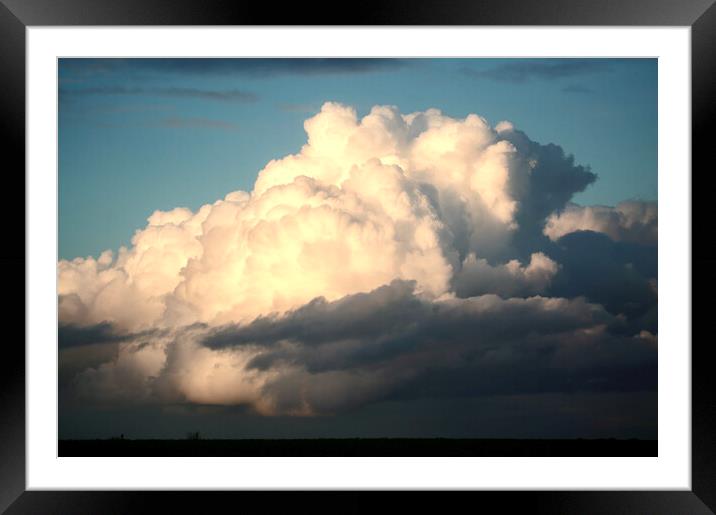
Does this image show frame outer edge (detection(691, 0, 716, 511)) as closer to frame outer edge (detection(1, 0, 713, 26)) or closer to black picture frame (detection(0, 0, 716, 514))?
black picture frame (detection(0, 0, 716, 514))

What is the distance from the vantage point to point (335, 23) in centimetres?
322

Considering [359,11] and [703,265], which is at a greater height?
[359,11]

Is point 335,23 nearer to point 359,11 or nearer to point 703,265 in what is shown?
point 359,11

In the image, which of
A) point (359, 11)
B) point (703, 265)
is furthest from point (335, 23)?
point (703, 265)

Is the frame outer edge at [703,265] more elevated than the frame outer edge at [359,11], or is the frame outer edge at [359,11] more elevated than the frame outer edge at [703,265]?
the frame outer edge at [359,11]

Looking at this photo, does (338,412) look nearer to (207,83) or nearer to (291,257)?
(291,257)

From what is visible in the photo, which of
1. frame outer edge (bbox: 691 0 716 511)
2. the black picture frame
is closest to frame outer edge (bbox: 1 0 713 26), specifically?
the black picture frame

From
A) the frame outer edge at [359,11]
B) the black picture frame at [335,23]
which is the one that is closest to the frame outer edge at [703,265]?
the black picture frame at [335,23]

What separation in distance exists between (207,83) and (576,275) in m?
3.43

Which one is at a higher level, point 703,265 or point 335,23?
point 335,23

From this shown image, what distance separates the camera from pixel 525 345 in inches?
249

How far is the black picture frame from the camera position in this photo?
3207 mm

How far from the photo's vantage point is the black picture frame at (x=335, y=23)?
321 cm

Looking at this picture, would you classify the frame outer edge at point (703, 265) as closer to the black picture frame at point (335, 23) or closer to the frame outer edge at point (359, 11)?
the black picture frame at point (335, 23)
